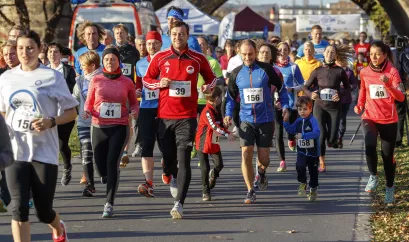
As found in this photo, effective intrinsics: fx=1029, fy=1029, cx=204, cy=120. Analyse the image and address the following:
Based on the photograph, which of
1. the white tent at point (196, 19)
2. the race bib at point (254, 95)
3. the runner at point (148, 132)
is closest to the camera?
the race bib at point (254, 95)

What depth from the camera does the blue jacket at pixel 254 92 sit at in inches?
411

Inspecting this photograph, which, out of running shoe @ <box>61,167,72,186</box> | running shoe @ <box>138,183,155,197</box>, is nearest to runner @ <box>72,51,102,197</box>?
running shoe @ <box>61,167,72,186</box>

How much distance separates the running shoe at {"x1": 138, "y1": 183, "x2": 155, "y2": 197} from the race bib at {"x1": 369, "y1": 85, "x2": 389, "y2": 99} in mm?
2532

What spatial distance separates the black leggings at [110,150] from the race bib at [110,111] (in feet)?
0.38

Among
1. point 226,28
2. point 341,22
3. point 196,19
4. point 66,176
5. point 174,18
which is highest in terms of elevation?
point 174,18

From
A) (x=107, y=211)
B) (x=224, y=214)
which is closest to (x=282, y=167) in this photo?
(x=224, y=214)

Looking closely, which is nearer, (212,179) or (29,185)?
(29,185)

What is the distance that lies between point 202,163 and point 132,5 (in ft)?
45.5

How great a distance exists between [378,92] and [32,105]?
457cm

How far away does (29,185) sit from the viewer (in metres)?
7.19

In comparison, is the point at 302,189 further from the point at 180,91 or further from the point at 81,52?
the point at 81,52

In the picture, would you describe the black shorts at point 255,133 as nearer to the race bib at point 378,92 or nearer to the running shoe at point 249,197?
the running shoe at point 249,197

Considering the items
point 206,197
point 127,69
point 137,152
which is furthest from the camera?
point 137,152

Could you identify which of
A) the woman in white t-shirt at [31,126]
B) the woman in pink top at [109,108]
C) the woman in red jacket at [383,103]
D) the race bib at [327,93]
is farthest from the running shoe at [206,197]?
the race bib at [327,93]
